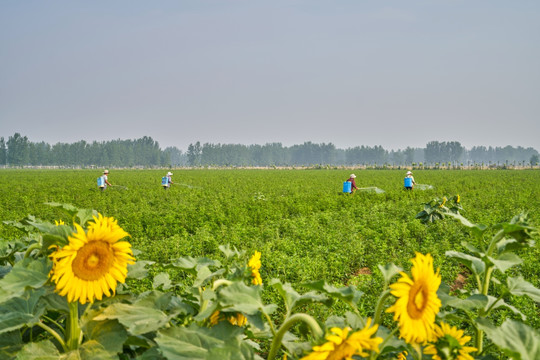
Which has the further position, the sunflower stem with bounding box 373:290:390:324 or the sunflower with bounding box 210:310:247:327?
the sunflower with bounding box 210:310:247:327

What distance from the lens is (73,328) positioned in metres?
1.21

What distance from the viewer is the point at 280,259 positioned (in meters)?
7.18

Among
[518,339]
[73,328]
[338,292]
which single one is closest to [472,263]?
[518,339]

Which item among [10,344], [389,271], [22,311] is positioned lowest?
[10,344]

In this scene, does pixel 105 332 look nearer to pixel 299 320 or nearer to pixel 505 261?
pixel 299 320

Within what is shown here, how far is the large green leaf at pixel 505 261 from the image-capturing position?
1.25m

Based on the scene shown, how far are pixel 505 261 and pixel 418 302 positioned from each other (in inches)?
21.3

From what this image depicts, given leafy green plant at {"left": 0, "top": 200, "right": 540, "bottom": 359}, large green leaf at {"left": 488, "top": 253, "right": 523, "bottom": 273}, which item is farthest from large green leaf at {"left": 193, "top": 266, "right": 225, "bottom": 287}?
large green leaf at {"left": 488, "top": 253, "right": 523, "bottom": 273}

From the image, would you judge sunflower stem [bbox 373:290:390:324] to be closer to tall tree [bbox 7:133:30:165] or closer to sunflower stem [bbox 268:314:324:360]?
sunflower stem [bbox 268:314:324:360]

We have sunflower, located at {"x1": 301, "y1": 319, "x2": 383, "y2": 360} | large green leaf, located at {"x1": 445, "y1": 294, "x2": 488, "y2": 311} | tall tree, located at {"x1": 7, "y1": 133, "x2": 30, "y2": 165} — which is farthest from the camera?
tall tree, located at {"x1": 7, "y1": 133, "x2": 30, "y2": 165}

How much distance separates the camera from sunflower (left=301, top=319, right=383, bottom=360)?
2.75 feet

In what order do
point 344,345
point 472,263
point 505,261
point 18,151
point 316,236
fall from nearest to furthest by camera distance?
point 344,345
point 505,261
point 472,263
point 316,236
point 18,151

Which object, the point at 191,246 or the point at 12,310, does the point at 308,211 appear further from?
the point at 12,310

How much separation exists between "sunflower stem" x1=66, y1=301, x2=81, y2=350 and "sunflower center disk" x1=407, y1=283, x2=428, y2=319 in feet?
3.15
